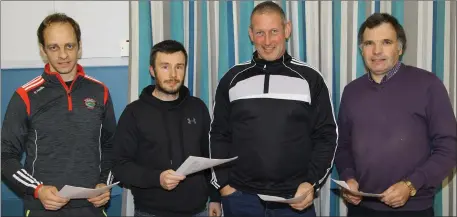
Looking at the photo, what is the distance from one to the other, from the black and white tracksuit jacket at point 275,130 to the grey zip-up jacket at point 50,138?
744mm

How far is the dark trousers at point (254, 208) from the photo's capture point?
2.36 meters

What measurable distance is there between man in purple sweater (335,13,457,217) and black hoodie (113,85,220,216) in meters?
0.90

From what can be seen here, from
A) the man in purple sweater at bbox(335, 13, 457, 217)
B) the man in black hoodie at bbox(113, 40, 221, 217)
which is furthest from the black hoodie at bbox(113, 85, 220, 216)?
the man in purple sweater at bbox(335, 13, 457, 217)

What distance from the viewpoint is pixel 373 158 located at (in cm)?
233

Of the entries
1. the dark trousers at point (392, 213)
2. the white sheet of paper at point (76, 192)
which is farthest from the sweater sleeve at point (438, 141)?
the white sheet of paper at point (76, 192)

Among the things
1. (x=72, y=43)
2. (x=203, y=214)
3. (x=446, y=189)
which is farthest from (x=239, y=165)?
(x=446, y=189)

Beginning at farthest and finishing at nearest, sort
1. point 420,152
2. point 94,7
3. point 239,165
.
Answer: point 94,7
point 239,165
point 420,152

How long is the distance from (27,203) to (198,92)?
4.33ft

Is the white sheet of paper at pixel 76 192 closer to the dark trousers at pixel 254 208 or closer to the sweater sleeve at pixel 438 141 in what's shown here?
the dark trousers at pixel 254 208

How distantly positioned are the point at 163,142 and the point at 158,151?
60 mm

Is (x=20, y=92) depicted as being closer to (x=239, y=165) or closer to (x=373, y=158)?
(x=239, y=165)

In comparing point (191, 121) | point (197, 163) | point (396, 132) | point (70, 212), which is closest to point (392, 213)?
point (396, 132)

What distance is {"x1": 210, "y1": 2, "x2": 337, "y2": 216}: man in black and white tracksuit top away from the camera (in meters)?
2.35

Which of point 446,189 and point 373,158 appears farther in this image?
point 446,189
